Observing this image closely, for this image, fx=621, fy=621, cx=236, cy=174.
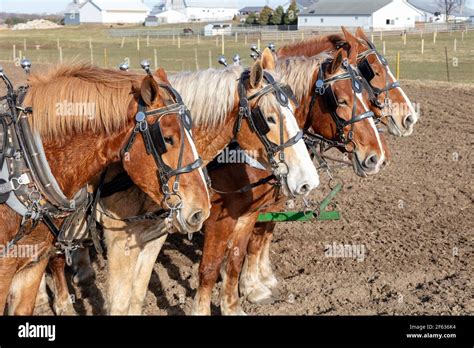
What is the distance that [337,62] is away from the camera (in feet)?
16.9

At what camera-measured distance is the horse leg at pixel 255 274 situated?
620 cm

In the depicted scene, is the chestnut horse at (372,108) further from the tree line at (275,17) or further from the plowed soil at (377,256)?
the tree line at (275,17)

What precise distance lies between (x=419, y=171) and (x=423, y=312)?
16.3 feet

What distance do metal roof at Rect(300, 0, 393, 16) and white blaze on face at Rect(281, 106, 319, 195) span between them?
68212 mm

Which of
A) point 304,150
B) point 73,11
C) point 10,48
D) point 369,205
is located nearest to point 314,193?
point 369,205

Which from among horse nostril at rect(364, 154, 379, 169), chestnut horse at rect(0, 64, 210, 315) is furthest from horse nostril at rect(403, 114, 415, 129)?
chestnut horse at rect(0, 64, 210, 315)

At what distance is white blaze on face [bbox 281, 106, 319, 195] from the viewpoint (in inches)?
164

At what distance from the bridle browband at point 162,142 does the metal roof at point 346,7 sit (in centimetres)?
6901

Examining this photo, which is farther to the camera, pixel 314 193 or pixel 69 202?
pixel 314 193

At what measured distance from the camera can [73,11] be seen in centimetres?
10112

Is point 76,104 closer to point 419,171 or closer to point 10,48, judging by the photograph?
point 419,171
